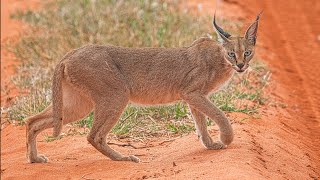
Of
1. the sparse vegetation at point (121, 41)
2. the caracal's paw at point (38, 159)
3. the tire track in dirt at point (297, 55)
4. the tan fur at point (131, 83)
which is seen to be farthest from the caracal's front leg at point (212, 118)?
the caracal's paw at point (38, 159)

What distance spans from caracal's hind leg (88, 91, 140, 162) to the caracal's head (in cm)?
105

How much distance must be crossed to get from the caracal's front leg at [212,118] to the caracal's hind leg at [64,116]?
0.97 metres

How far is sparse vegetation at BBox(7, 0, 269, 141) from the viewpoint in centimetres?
952

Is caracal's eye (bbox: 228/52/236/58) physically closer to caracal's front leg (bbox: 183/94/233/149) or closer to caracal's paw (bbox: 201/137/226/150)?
caracal's front leg (bbox: 183/94/233/149)

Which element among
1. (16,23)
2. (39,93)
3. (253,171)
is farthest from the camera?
(16,23)

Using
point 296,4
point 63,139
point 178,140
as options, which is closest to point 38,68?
point 63,139

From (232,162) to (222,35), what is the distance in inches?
53.1

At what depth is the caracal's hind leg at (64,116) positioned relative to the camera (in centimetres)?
816

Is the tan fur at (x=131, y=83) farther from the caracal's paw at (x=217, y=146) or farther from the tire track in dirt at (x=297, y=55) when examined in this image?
the tire track in dirt at (x=297, y=55)

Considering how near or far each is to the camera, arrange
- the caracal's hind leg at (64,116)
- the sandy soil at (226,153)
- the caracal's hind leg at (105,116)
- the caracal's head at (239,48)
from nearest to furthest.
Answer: the sandy soil at (226,153) < the caracal's hind leg at (105,116) < the caracal's head at (239,48) < the caracal's hind leg at (64,116)

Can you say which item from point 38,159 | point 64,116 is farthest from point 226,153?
point 38,159

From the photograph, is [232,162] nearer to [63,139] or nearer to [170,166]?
[170,166]

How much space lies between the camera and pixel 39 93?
32.9ft

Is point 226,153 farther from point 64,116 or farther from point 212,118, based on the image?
point 64,116
